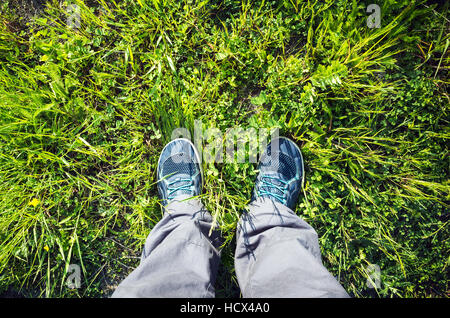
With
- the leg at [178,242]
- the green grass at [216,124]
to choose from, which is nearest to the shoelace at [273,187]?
the green grass at [216,124]

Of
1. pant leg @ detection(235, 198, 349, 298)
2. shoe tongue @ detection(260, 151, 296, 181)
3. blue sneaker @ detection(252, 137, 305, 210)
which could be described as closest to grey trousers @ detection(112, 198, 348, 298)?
pant leg @ detection(235, 198, 349, 298)

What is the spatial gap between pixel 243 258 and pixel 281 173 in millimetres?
759

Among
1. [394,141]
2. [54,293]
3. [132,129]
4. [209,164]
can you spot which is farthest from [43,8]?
[394,141]

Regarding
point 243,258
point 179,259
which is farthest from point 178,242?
point 243,258

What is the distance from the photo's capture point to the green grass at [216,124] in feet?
6.68

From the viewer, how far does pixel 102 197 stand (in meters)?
2.17

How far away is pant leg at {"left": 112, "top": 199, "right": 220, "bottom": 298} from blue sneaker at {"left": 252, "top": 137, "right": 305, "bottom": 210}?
1.77 ft

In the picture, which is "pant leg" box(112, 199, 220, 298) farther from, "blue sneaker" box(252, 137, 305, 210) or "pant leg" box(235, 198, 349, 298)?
"blue sneaker" box(252, 137, 305, 210)

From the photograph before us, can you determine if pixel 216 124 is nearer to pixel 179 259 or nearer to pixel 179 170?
pixel 179 170

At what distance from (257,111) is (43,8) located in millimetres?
2090

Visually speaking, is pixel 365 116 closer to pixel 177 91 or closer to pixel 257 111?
pixel 257 111

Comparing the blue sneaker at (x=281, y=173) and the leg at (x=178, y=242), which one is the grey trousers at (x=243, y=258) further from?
the blue sneaker at (x=281, y=173)

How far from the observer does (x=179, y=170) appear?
7.00 ft

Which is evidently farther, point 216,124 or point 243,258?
point 216,124
